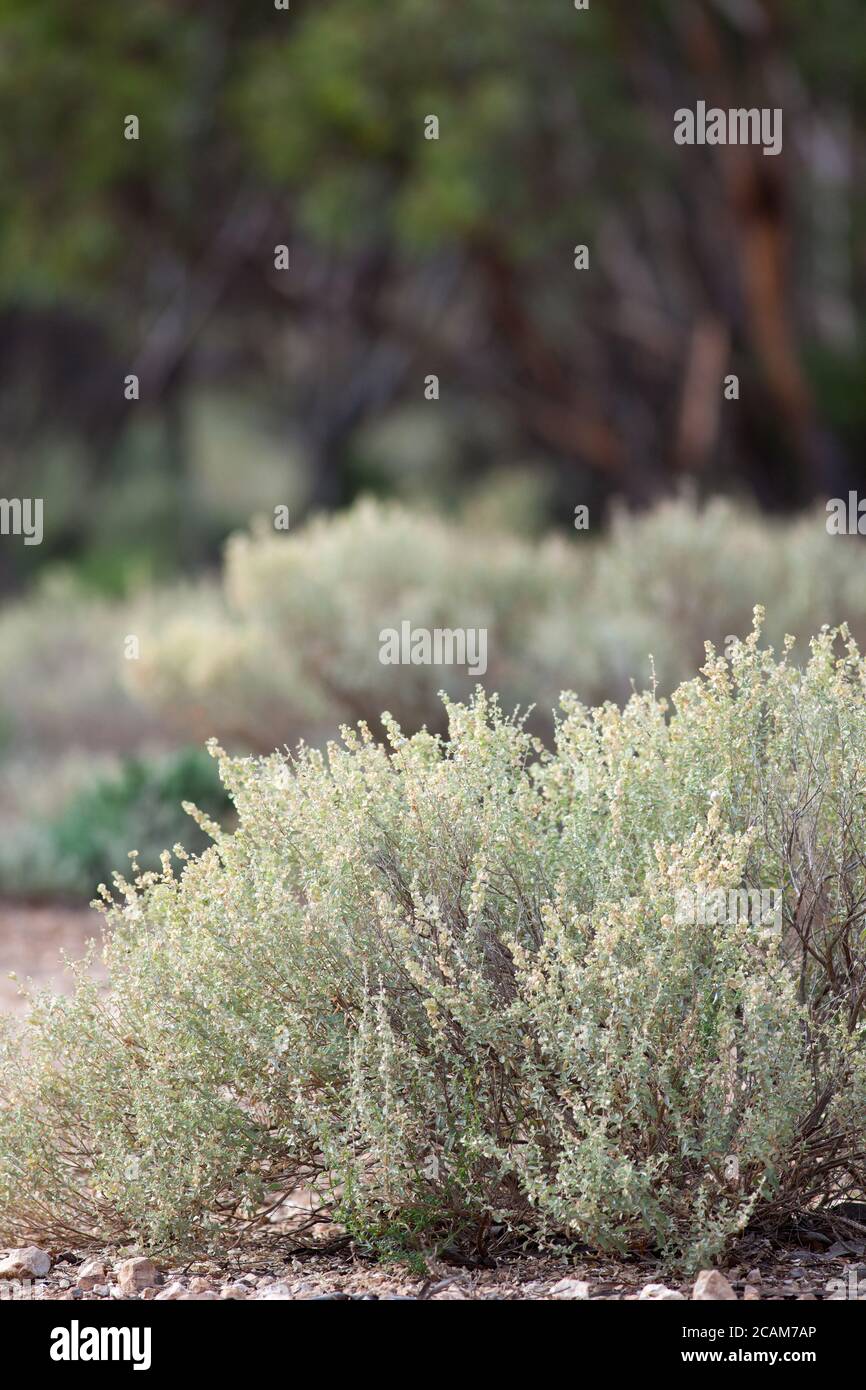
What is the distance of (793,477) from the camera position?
1797cm

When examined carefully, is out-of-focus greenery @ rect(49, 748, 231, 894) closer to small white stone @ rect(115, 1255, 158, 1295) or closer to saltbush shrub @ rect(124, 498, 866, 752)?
saltbush shrub @ rect(124, 498, 866, 752)

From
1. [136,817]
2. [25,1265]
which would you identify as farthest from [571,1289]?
[136,817]

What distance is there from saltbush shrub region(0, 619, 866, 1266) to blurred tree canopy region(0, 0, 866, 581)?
10.2m

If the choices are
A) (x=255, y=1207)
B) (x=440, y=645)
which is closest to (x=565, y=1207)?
(x=255, y=1207)

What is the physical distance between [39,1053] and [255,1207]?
1.94ft

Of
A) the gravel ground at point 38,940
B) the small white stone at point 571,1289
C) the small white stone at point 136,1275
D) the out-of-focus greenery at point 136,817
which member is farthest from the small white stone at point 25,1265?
the out-of-focus greenery at point 136,817

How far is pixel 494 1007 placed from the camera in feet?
11.4

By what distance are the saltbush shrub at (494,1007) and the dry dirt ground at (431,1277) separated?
7cm

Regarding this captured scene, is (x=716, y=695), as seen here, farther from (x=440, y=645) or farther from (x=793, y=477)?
(x=793, y=477)

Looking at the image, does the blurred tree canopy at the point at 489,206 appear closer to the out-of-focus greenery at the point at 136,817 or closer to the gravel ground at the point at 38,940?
the out-of-focus greenery at the point at 136,817

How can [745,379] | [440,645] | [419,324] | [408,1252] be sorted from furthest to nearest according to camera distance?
[419,324]
[745,379]
[440,645]
[408,1252]

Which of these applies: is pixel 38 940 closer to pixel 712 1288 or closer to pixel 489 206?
pixel 712 1288

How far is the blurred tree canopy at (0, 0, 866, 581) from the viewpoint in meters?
13.7

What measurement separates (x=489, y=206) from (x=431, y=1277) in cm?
1142
